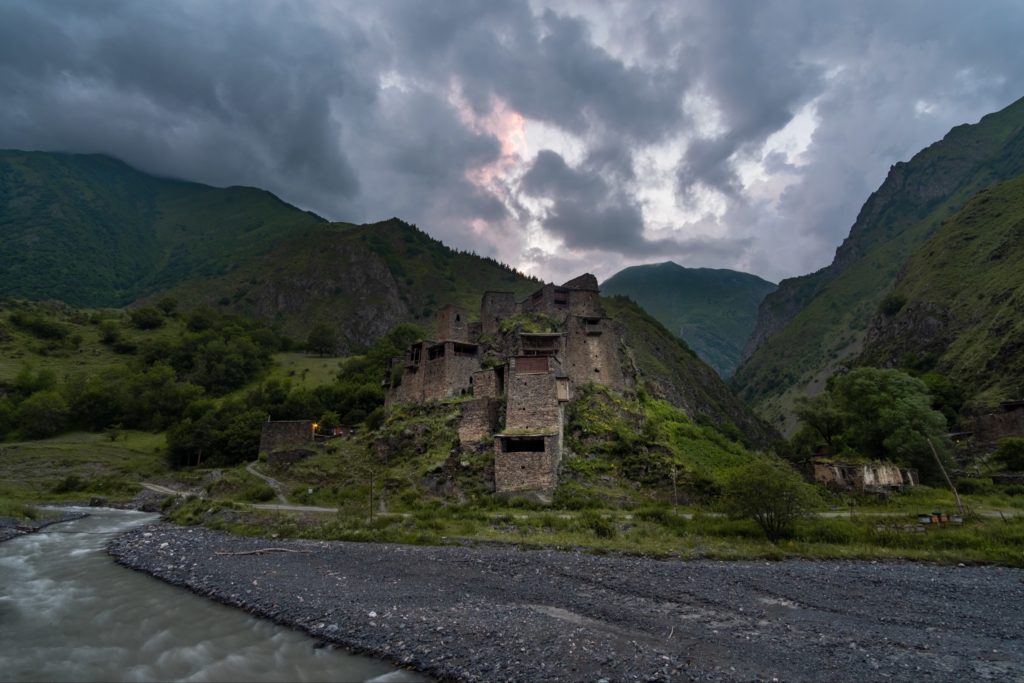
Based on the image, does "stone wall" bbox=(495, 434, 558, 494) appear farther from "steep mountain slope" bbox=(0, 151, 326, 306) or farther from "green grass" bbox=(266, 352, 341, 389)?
"steep mountain slope" bbox=(0, 151, 326, 306)

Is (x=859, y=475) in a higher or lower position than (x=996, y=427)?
lower

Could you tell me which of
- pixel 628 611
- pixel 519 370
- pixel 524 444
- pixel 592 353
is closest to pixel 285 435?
pixel 519 370

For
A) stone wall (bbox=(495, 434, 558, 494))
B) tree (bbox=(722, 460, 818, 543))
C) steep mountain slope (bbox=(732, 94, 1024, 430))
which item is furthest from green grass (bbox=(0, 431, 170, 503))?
steep mountain slope (bbox=(732, 94, 1024, 430))

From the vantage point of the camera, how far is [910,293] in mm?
89062

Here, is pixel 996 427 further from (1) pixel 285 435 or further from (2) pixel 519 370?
(1) pixel 285 435

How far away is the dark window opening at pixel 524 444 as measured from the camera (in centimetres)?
2827

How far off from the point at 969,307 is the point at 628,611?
8636 centimetres

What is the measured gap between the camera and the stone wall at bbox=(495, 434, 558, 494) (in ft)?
89.9

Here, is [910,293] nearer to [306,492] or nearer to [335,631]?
[306,492]

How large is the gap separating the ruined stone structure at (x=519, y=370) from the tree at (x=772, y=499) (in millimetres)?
10821

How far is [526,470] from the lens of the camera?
27688 mm

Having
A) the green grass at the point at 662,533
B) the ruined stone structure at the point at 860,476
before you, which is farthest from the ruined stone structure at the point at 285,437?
the ruined stone structure at the point at 860,476

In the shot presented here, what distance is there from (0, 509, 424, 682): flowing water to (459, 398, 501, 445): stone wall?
Result: 18.1 meters

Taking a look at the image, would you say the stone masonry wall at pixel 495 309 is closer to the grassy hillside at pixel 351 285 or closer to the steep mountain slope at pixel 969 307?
the steep mountain slope at pixel 969 307
